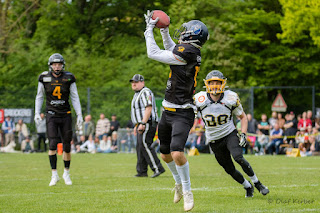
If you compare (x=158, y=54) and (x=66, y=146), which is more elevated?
(x=158, y=54)

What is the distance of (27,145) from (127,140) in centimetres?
420

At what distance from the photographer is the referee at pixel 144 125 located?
472 inches

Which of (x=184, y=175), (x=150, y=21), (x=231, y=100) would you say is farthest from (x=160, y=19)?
(x=184, y=175)

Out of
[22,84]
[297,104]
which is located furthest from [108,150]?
[297,104]

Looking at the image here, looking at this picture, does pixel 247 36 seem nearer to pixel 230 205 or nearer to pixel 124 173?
pixel 124 173

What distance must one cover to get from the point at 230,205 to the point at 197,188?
2.03 metres

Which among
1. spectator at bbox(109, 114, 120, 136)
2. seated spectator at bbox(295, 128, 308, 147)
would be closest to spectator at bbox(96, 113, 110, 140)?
spectator at bbox(109, 114, 120, 136)

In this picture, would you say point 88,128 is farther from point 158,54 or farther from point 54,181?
point 158,54

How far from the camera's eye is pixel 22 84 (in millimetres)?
31688

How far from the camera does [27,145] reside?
2514 centimetres

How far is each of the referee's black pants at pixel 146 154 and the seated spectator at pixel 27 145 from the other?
13.7 meters

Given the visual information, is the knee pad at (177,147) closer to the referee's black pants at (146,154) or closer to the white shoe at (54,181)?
the white shoe at (54,181)

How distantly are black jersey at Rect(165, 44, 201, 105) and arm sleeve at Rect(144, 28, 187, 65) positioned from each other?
0.24ft

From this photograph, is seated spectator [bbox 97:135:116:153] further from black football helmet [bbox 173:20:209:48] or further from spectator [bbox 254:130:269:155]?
black football helmet [bbox 173:20:209:48]
